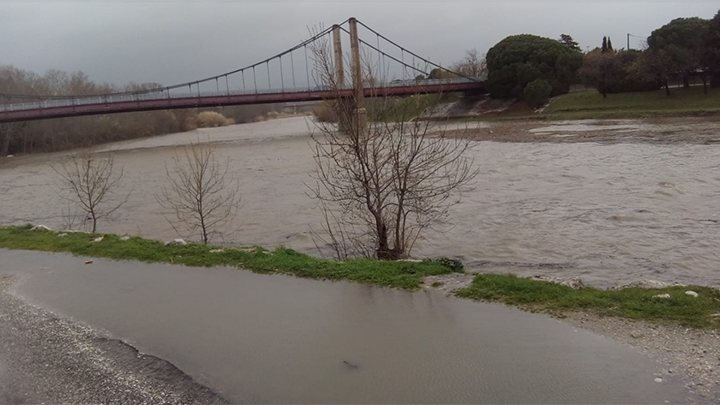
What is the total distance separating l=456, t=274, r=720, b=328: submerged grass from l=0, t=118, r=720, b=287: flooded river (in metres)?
1.71

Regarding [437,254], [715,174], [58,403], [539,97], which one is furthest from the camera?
[539,97]

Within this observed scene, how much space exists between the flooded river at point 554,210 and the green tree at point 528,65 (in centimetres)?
1972

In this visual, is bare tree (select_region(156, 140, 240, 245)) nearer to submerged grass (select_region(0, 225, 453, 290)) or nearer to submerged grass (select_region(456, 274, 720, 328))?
submerged grass (select_region(0, 225, 453, 290))

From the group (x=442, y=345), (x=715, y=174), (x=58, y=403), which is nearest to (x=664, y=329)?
(x=442, y=345)

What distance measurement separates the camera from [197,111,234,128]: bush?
71875 millimetres

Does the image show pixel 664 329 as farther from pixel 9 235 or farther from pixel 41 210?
pixel 41 210

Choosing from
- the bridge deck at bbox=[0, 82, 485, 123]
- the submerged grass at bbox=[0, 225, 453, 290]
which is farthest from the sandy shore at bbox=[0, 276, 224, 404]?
the bridge deck at bbox=[0, 82, 485, 123]

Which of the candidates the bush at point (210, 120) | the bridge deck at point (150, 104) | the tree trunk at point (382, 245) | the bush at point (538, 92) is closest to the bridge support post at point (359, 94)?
the tree trunk at point (382, 245)

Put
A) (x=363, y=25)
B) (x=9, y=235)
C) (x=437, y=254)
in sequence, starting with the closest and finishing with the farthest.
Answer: (x=437, y=254)
(x=9, y=235)
(x=363, y=25)

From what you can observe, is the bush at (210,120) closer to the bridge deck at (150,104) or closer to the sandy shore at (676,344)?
the bridge deck at (150,104)

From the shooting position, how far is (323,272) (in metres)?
6.42

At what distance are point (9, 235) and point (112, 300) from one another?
5427mm

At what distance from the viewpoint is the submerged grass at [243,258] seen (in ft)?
20.3

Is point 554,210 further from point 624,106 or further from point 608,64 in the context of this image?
point 608,64
